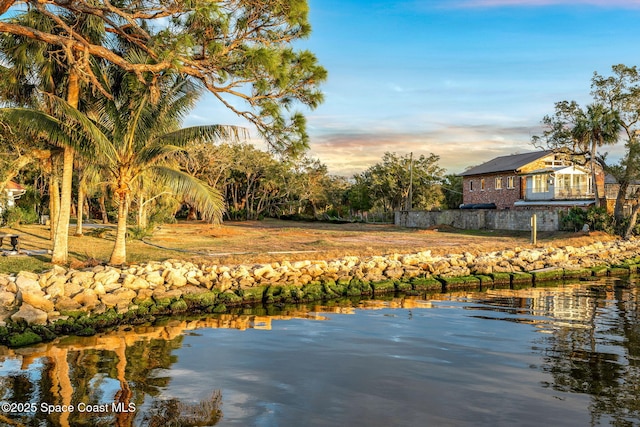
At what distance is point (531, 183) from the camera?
164ft

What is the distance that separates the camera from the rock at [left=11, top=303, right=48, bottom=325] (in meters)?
12.6

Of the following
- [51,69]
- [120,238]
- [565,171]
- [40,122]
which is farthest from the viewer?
[565,171]

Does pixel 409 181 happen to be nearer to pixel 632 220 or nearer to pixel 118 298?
pixel 632 220

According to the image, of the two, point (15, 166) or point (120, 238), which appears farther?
point (15, 166)

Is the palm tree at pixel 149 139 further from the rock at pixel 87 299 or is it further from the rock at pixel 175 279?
the rock at pixel 87 299

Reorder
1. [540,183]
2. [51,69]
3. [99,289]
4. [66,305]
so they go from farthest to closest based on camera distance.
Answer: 1. [540,183]
2. [51,69]
3. [99,289]
4. [66,305]

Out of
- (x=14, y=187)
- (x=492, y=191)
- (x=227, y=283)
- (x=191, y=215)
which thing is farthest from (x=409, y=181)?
(x=227, y=283)

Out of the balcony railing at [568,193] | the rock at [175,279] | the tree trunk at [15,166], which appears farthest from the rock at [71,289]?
the balcony railing at [568,193]

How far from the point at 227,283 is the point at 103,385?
25.6 feet

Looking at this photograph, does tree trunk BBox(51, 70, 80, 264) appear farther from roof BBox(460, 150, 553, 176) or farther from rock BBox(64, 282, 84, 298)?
roof BBox(460, 150, 553, 176)

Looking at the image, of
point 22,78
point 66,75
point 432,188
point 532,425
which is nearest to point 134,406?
point 532,425

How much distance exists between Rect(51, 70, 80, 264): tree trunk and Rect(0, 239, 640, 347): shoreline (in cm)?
240

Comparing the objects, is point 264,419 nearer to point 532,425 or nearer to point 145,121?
point 532,425

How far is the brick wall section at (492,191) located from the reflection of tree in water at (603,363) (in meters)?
37.1
